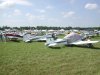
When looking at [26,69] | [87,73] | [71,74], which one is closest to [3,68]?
[26,69]

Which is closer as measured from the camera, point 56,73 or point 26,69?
point 56,73

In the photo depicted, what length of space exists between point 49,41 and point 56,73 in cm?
1084

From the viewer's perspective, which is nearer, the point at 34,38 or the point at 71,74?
the point at 71,74

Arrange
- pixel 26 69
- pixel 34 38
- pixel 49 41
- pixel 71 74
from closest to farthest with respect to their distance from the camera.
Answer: pixel 71 74 < pixel 26 69 < pixel 49 41 < pixel 34 38

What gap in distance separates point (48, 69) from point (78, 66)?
1676 mm

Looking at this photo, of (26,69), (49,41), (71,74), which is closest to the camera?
(71,74)

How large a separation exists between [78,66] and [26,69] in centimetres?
270

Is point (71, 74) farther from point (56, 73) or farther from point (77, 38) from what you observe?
point (77, 38)

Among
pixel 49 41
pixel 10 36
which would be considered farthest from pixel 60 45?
pixel 10 36

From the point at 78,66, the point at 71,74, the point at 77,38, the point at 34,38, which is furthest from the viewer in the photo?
the point at 34,38

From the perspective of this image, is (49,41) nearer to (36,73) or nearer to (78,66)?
(78,66)

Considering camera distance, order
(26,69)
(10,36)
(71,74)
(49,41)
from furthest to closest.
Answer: (10,36) → (49,41) → (26,69) → (71,74)

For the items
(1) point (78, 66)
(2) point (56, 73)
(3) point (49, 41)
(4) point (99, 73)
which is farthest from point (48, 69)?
(3) point (49, 41)

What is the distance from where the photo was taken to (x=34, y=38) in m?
27.9
